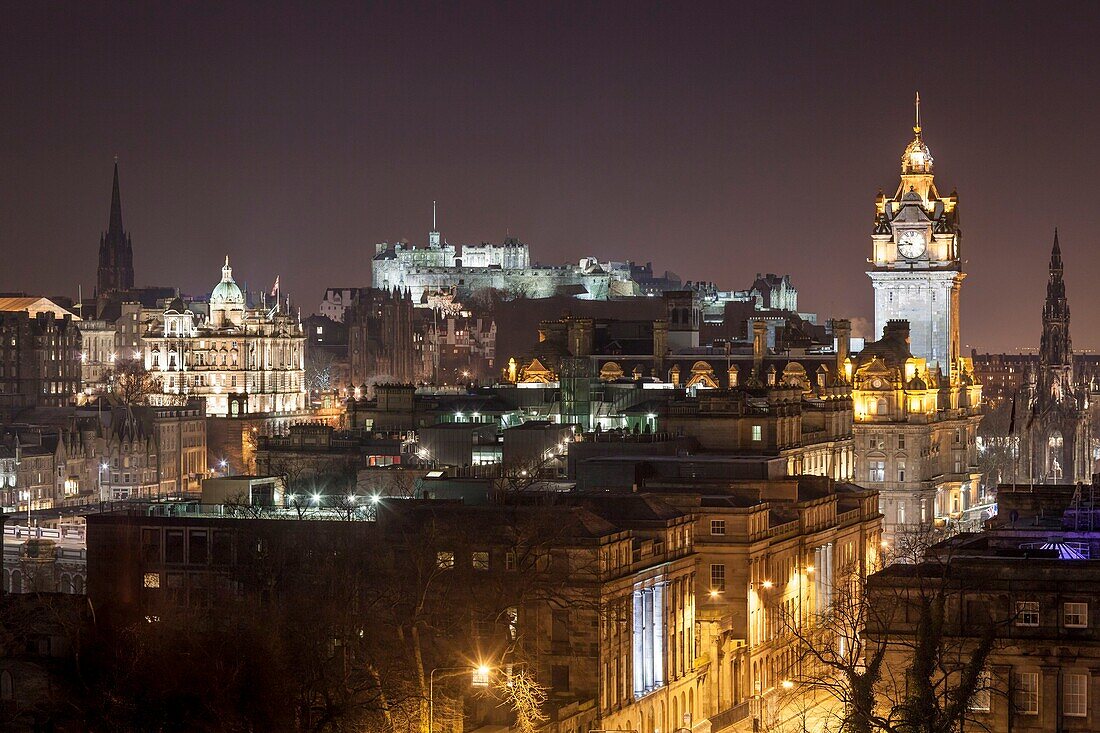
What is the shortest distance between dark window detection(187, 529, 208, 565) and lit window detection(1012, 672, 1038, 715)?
107 feet

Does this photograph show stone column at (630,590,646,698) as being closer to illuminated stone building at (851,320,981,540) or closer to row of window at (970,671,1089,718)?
row of window at (970,671,1089,718)

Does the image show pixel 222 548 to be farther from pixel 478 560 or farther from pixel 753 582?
pixel 753 582

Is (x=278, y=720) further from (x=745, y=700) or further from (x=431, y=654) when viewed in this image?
(x=745, y=700)

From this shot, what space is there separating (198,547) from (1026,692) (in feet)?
110

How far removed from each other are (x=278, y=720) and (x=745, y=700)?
30353 millimetres

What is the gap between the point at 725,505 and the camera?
10644 centimetres

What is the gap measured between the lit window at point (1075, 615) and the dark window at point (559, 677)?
20735mm

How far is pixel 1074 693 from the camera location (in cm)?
7369

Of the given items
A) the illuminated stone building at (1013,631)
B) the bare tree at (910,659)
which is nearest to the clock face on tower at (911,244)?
the bare tree at (910,659)

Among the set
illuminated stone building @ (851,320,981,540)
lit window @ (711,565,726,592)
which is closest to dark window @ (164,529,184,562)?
lit window @ (711,565,726,592)

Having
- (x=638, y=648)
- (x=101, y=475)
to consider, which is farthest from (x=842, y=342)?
(x=638, y=648)

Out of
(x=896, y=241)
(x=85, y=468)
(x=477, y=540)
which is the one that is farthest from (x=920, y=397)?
(x=477, y=540)

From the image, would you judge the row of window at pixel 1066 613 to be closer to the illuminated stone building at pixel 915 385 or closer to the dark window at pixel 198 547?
the dark window at pixel 198 547

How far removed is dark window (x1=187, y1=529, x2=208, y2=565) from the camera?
93438 mm
